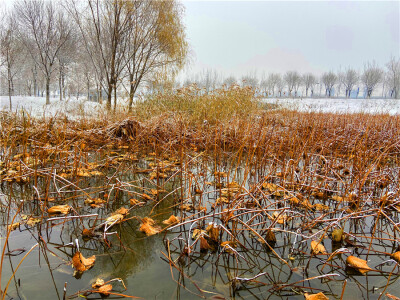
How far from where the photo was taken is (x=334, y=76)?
5003cm

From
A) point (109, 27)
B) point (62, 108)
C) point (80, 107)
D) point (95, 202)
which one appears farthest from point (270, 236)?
point (62, 108)

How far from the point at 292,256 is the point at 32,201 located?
1.80 m

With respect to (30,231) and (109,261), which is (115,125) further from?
(109,261)

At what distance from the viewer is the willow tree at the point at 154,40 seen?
6957 millimetres

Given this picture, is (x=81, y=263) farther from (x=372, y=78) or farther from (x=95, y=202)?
(x=372, y=78)

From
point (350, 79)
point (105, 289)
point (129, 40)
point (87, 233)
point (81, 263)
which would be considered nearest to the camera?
point (105, 289)

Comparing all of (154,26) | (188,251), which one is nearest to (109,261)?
(188,251)

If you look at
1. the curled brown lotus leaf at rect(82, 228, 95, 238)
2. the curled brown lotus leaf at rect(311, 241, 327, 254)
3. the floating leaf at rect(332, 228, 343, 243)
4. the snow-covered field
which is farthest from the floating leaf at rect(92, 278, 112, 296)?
the snow-covered field

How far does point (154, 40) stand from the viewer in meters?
7.95

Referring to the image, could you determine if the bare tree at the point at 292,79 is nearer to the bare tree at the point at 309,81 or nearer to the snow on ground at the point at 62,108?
the bare tree at the point at 309,81

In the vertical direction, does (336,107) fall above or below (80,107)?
Answer: above

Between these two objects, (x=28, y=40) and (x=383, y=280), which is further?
(x=28, y=40)

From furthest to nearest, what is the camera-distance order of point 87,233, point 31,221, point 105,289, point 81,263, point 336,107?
point 336,107
point 31,221
point 87,233
point 81,263
point 105,289

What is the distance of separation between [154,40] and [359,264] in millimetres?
8737
